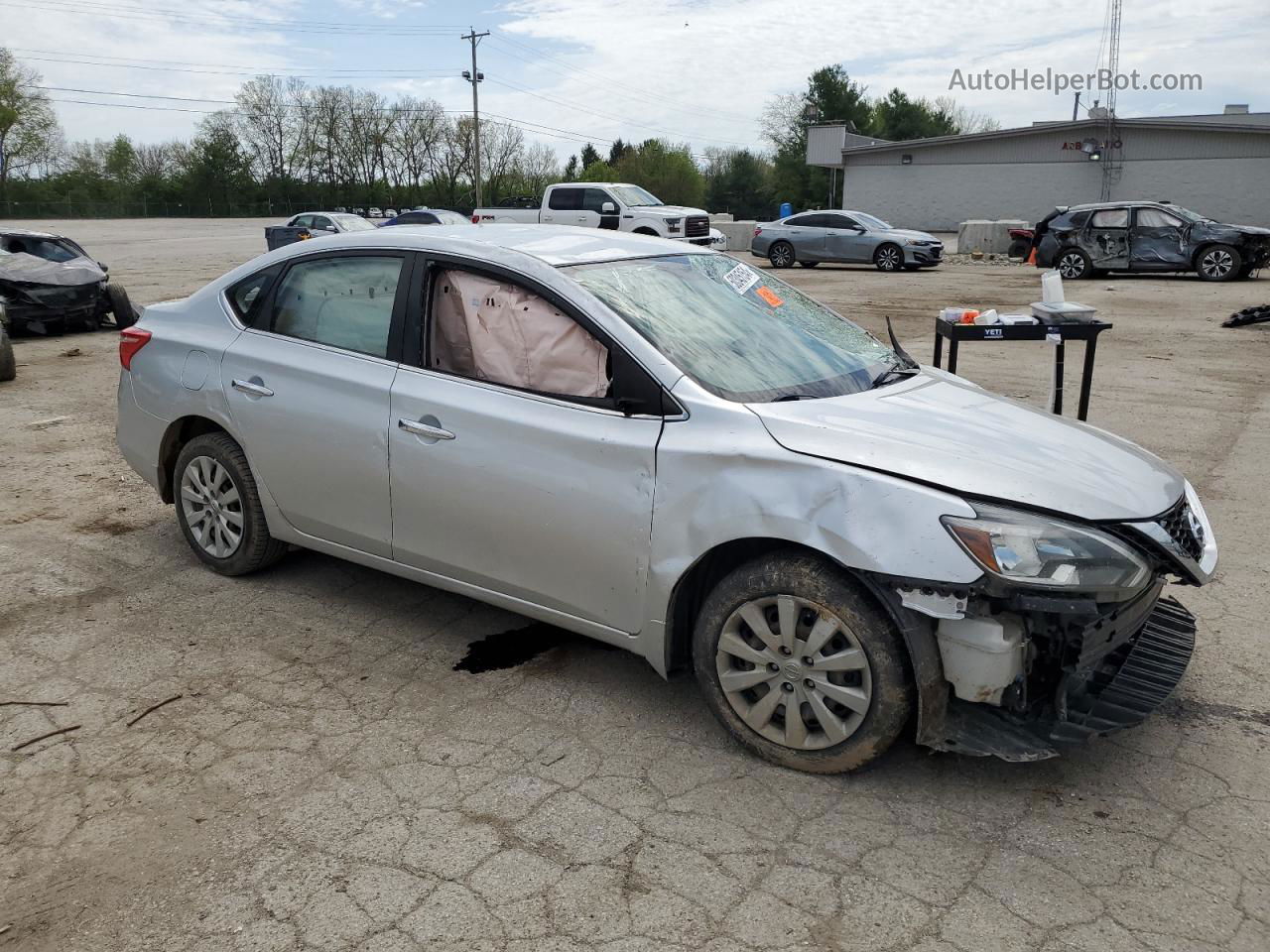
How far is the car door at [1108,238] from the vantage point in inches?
888

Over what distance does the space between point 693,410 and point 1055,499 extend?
43.8 inches

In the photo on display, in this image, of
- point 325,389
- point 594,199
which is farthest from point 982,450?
point 594,199

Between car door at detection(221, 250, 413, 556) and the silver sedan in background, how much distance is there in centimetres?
2355

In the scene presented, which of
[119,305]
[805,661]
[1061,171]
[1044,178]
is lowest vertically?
[805,661]

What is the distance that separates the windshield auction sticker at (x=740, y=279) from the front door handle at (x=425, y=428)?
4.26 ft

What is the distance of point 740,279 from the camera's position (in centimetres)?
439

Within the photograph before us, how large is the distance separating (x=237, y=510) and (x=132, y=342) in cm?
102

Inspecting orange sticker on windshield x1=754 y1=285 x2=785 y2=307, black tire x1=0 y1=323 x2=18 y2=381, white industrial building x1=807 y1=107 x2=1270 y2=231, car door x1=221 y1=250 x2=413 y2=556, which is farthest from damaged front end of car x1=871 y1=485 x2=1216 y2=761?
white industrial building x1=807 y1=107 x2=1270 y2=231

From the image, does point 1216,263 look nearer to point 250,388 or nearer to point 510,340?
point 510,340

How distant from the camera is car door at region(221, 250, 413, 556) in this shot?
4.16 metres

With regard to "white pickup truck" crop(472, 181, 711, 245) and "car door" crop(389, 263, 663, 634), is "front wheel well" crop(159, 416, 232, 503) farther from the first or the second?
"white pickup truck" crop(472, 181, 711, 245)

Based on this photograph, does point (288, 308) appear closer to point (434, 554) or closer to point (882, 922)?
point (434, 554)

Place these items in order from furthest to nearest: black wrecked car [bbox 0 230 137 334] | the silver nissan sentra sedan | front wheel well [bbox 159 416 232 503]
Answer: black wrecked car [bbox 0 230 137 334]
front wheel well [bbox 159 416 232 503]
the silver nissan sentra sedan

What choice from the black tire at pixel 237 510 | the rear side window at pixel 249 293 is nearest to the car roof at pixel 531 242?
Answer: the rear side window at pixel 249 293
